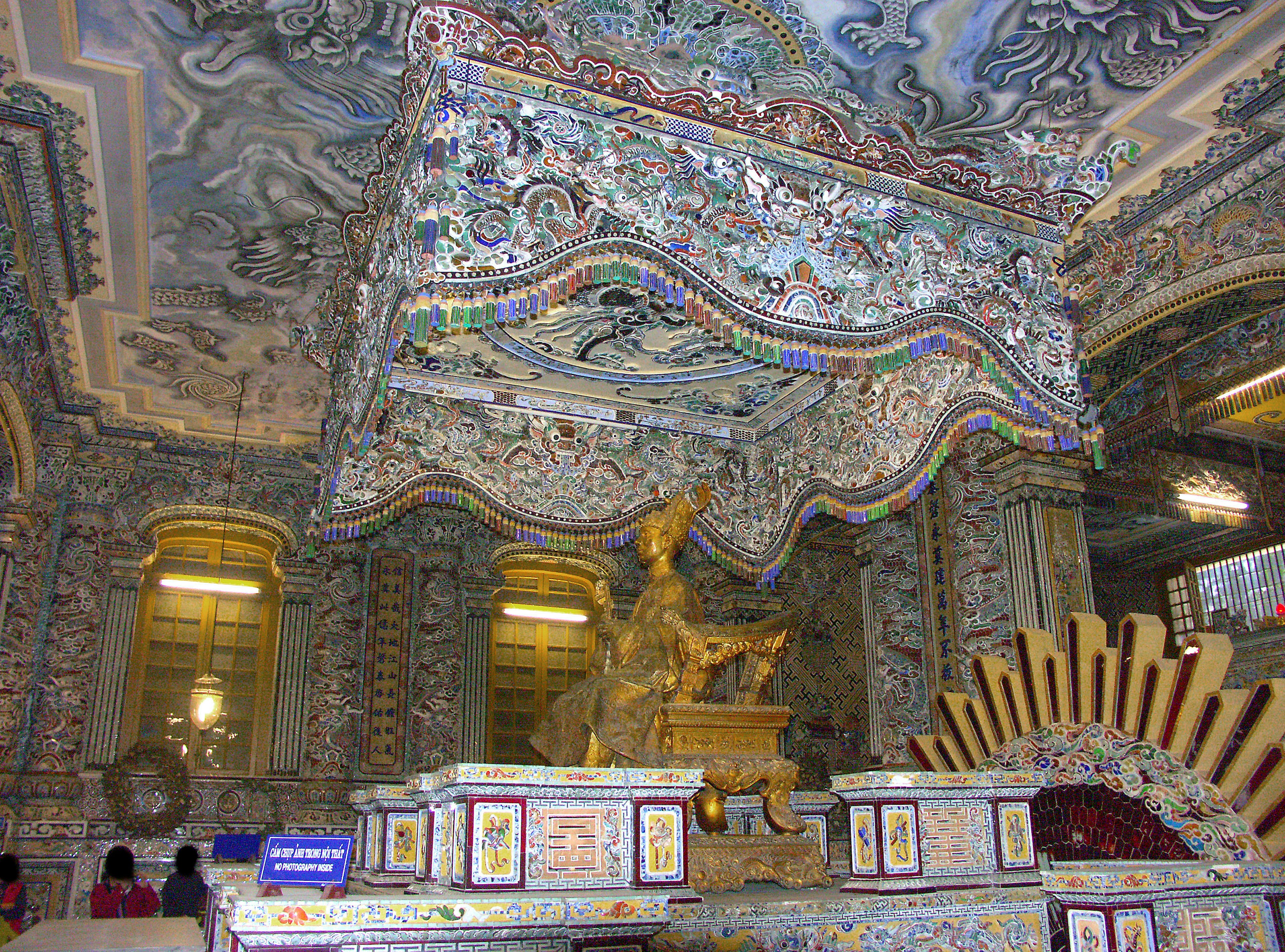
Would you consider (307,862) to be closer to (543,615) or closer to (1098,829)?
(1098,829)

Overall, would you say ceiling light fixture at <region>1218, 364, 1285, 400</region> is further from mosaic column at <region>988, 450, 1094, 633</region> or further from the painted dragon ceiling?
the painted dragon ceiling

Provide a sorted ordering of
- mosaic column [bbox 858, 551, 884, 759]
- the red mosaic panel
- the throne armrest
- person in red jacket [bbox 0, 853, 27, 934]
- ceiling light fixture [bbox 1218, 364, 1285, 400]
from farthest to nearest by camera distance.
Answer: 1. mosaic column [bbox 858, 551, 884, 759]
2. ceiling light fixture [bbox 1218, 364, 1285, 400]
3. person in red jacket [bbox 0, 853, 27, 934]
4. the throne armrest
5. the red mosaic panel

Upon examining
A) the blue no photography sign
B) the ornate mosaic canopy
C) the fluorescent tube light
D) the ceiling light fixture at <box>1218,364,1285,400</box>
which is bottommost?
the blue no photography sign

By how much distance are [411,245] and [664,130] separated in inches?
50.8

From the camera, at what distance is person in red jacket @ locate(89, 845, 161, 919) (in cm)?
664

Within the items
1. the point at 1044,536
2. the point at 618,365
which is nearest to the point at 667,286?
the point at 618,365

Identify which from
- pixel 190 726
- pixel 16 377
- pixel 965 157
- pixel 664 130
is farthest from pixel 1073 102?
pixel 190 726

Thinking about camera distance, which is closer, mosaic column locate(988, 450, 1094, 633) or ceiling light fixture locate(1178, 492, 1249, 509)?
mosaic column locate(988, 450, 1094, 633)

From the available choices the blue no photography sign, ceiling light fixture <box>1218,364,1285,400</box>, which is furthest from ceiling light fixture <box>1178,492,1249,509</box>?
the blue no photography sign

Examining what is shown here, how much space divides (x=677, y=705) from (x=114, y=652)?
19.7ft

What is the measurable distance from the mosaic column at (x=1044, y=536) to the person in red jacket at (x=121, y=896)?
6.34 m

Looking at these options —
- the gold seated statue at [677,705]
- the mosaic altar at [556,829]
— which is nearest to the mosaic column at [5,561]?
the gold seated statue at [677,705]

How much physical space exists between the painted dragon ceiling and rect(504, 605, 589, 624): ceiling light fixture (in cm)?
377

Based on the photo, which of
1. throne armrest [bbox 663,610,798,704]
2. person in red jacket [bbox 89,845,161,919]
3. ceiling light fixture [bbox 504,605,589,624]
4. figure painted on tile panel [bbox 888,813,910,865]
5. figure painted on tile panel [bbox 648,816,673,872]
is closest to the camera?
figure painted on tile panel [bbox 648,816,673,872]
